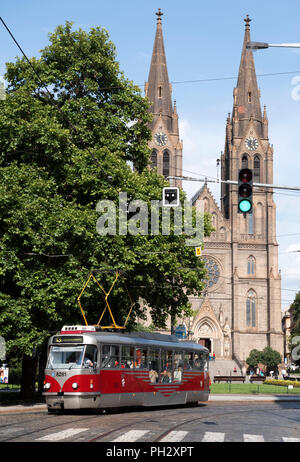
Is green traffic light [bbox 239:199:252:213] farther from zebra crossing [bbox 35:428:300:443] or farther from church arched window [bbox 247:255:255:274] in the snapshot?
church arched window [bbox 247:255:255:274]

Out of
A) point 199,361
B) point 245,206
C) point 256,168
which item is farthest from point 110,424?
point 256,168

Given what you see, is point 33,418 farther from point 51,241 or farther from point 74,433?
point 51,241

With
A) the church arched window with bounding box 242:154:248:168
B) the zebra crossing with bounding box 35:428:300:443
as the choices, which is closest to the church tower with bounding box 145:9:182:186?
the church arched window with bounding box 242:154:248:168

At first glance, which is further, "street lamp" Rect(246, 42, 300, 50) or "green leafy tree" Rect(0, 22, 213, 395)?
"green leafy tree" Rect(0, 22, 213, 395)

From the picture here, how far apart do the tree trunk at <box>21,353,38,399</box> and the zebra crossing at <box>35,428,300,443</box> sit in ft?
41.5

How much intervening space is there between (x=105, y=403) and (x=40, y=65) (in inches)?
608

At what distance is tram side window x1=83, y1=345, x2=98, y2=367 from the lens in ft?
63.5

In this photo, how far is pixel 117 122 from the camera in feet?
92.1

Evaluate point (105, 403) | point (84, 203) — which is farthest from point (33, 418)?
point (84, 203)

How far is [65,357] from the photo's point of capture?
19.5 m

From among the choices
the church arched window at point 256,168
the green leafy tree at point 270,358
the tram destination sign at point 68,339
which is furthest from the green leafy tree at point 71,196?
the church arched window at point 256,168

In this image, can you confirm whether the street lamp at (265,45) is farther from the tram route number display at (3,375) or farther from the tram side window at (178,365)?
the tram route number display at (3,375)

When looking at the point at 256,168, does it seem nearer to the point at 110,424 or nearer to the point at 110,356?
the point at 110,356
